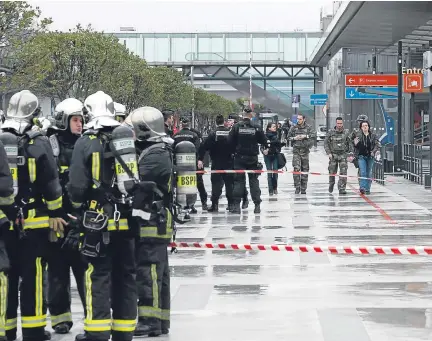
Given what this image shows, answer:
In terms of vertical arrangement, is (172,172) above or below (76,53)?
below

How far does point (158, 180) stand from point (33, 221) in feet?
3.47

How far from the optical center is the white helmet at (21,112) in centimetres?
923

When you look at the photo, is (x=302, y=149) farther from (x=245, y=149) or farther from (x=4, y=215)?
(x=4, y=215)

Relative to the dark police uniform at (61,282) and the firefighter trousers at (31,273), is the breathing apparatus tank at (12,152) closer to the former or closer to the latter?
the firefighter trousers at (31,273)

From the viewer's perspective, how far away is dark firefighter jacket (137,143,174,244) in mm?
9211

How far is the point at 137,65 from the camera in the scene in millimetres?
47562

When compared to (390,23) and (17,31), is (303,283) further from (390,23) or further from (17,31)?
(390,23)

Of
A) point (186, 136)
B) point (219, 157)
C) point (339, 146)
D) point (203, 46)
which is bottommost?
point (219, 157)

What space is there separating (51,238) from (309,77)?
91.4 m

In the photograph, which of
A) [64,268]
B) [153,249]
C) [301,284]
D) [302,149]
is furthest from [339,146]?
[153,249]

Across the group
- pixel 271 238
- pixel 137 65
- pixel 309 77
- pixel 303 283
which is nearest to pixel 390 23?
pixel 137 65

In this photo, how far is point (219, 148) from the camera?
22234 mm

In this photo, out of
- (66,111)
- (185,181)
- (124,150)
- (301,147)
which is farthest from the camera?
(301,147)

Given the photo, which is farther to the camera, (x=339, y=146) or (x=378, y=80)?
(x=378, y=80)
